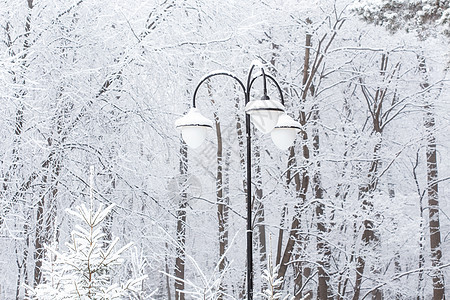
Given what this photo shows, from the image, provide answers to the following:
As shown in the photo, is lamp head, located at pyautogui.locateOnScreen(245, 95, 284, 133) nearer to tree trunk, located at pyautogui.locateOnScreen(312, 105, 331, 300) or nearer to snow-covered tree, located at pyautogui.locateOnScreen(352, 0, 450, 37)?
snow-covered tree, located at pyautogui.locateOnScreen(352, 0, 450, 37)

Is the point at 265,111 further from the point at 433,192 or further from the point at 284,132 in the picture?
the point at 433,192

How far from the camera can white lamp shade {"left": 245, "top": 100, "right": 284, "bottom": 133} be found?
429cm

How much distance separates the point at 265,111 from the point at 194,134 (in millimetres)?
715

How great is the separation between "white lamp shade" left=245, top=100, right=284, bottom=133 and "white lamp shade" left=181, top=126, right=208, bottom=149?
51 centimetres

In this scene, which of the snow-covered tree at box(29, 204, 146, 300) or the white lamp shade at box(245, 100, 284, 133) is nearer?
the snow-covered tree at box(29, 204, 146, 300)

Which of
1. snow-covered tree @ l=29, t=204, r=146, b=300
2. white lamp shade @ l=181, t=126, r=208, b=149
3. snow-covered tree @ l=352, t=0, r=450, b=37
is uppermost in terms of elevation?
snow-covered tree @ l=352, t=0, r=450, b=37

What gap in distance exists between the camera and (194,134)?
461 centimetres

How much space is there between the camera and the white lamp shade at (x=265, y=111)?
4.29 meters

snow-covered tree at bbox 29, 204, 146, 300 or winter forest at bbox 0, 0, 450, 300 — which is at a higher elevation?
winter forest at bbox 0, 0, 450, 300

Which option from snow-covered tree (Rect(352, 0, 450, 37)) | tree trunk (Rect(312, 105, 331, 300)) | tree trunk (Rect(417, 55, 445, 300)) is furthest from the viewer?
tree trunk (Rect(417, 55, 445, 300))

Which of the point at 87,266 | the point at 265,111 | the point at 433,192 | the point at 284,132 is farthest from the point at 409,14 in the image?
the point at 433,192

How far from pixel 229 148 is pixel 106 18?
5.22 m

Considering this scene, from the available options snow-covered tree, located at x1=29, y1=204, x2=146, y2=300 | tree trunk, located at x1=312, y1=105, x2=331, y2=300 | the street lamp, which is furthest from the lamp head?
tree trunk, located at x1=312, y1=105, x2=331, y2=300

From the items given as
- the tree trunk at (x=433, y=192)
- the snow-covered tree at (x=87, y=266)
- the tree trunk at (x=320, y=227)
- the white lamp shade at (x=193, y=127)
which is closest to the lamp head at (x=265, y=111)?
the white lamp shade at (x=193, y=127)
